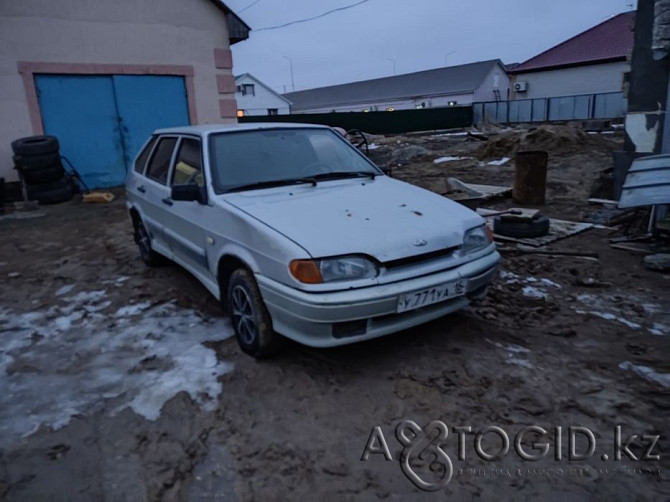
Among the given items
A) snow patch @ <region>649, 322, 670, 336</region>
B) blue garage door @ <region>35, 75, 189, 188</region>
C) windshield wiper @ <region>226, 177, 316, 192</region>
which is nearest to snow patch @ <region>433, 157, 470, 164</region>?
blue garage door @ <region>35, 75, 189, 188</region>

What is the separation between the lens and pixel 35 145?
351 inches

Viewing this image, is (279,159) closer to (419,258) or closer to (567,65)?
(419,258)

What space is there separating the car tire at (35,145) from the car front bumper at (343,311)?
8.23 m

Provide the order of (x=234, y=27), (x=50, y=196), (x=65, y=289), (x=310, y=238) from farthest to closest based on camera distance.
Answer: (x=234, y=27) < (x=50, y=196) < (x=65, y=289) < (x=310, y=238)

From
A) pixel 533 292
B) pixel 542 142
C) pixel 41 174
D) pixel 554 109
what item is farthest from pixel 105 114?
pixel 554 109

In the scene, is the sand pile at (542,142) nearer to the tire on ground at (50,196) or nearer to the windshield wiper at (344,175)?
the tire on ground at (50,196)

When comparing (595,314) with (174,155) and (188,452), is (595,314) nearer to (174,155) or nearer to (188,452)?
(188,452)

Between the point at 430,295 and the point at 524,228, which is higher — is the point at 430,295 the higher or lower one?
the higher one

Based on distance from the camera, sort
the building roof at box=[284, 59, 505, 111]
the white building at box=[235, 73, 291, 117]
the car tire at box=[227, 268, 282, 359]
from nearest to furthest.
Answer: the car tire at box=[227, 268, 282, 359] → the building roof at box=[284, 59, 505, 111] → the white building at box=[235, 73, 291, 117]

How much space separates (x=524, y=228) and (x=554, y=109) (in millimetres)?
28647

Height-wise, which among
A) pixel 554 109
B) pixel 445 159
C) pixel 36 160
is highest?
pixel 554 109

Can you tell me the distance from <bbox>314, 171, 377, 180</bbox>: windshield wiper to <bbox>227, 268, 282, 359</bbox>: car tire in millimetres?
1095

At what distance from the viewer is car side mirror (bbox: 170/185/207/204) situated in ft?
11.2

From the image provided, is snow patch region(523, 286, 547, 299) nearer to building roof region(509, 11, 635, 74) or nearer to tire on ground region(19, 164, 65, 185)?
tire on ground region(19, 164, 65, 185)
